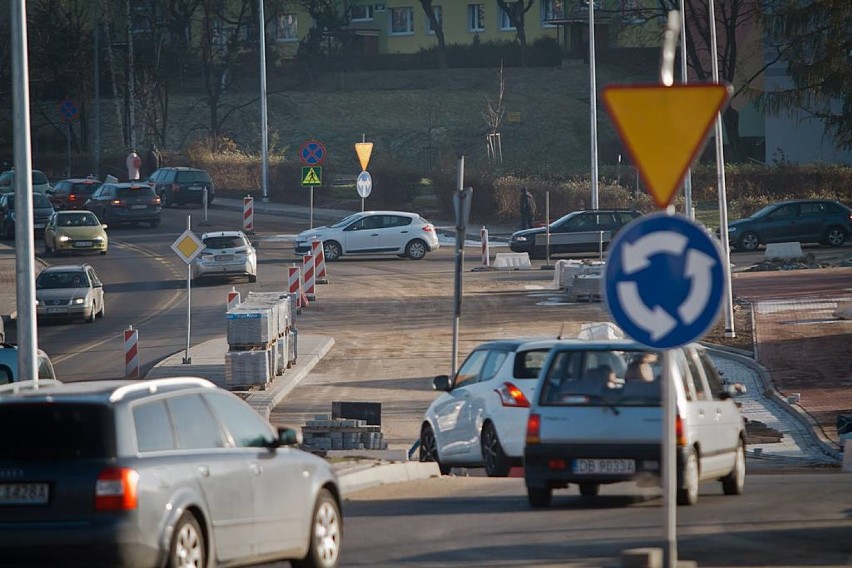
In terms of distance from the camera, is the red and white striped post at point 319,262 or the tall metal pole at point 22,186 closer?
the tall metal pole at point 22,186

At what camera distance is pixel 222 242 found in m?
40.9

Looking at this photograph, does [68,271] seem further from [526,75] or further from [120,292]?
→ [526,75]

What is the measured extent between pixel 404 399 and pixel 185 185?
38.8 m

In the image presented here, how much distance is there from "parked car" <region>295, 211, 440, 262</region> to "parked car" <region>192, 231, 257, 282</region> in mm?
5324

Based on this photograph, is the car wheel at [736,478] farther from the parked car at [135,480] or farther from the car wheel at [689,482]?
the parked car at [135,480]

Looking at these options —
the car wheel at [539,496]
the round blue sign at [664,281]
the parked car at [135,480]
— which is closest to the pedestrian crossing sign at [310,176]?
the car wheel at [539,496]

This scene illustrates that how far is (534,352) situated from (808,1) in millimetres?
31851

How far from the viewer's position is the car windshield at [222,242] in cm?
4081

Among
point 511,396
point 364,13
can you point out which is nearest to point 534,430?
point 511,396

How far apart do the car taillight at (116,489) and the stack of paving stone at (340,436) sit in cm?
1037

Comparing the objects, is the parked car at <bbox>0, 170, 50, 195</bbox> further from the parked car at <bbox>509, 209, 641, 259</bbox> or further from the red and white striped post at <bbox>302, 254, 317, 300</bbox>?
the red and white striped post at <bbox>302, 254, 317, 300</bbox>

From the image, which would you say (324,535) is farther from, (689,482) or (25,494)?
(689,482)

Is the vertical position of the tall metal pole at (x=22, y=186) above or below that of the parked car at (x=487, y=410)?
above

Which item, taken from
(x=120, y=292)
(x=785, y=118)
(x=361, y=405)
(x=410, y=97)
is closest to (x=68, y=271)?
(x=120, y=292)
